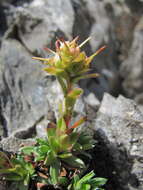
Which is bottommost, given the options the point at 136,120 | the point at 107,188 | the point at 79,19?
the point at 107,188

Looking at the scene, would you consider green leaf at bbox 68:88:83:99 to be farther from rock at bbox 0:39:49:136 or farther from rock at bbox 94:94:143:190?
rock at bbox 0:39:49:136

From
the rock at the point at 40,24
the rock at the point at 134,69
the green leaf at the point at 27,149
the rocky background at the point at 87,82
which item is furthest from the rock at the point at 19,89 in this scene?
the rock at the point at 134,69

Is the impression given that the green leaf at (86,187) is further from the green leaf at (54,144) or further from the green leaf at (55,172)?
the green leaf at (54,144)

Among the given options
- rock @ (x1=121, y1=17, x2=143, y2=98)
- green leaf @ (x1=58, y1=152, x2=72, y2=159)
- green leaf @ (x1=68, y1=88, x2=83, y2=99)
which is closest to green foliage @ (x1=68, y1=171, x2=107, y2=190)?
green leaf @ (x1=58, y1=152, x2=72, y2=159)

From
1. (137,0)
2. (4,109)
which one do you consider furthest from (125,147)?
(137,0)

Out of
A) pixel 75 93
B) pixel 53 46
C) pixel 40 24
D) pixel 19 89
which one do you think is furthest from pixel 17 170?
Answer: pixel 40 24

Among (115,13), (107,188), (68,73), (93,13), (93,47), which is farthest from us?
(115,13)

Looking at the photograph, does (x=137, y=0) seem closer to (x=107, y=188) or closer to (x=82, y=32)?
(x=82, y=32)
